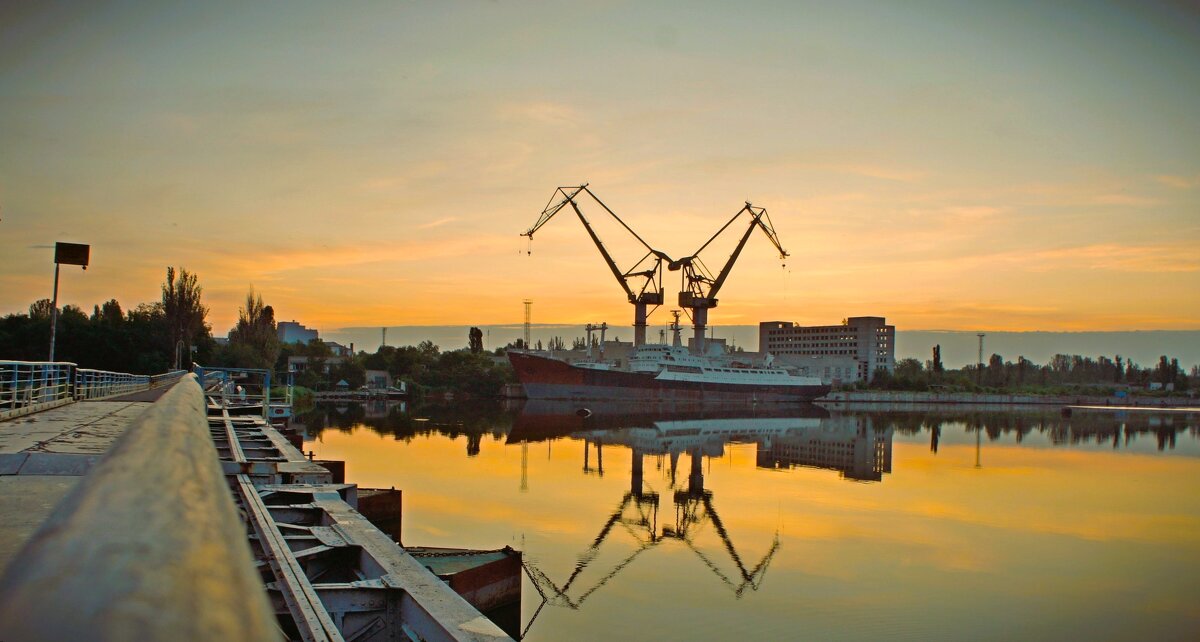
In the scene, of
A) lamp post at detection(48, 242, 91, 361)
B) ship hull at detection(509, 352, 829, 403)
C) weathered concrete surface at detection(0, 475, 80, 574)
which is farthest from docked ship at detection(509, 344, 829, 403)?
weathered concrete surface at detection(0, 475, 80, 574)

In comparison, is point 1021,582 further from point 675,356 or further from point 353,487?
point 675,356

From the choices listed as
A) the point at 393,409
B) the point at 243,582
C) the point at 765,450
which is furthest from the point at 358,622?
the point at 393,409

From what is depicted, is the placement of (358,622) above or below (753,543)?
above

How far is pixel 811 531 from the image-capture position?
560 inches

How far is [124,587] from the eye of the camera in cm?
42

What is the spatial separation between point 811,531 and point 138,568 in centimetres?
1474

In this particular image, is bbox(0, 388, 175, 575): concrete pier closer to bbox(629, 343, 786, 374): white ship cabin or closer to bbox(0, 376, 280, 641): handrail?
bbox(0, 376, 280, 641): handrail

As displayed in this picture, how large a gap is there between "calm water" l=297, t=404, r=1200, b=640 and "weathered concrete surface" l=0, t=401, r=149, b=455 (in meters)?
4.61

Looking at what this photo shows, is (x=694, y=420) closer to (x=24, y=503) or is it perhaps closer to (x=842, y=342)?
(x=24, y=503)

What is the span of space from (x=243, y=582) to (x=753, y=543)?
1340 cm

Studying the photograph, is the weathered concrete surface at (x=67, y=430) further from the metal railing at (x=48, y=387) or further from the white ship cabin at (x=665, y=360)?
the white ship cabin at (x=665, y=360)

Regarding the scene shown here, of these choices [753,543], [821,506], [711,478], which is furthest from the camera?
[711,478]

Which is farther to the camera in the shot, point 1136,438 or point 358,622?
point 1136,438

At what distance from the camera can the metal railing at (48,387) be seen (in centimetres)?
1031
